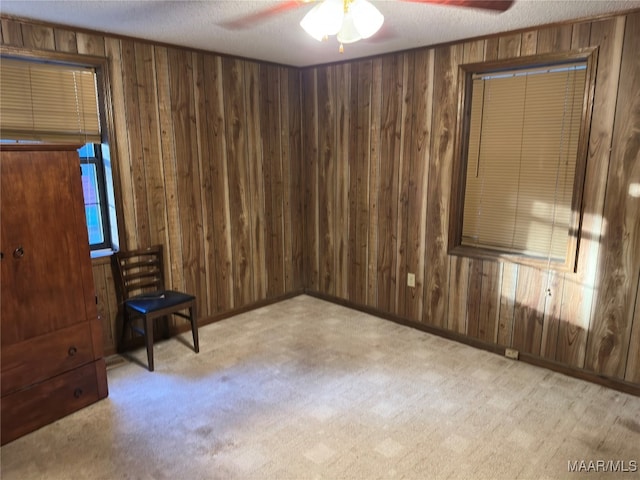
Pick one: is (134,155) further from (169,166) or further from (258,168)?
(258,168)

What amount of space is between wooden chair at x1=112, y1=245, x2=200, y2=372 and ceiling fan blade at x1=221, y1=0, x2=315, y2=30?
5.69 feet

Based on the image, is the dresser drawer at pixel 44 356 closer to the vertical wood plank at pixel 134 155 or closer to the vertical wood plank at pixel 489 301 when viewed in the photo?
the vertical wood plank at pixel 134 155

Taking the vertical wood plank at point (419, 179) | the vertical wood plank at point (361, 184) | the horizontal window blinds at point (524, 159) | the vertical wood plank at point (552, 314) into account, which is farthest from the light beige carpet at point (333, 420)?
the horizontal window blinds at point (524, 159)

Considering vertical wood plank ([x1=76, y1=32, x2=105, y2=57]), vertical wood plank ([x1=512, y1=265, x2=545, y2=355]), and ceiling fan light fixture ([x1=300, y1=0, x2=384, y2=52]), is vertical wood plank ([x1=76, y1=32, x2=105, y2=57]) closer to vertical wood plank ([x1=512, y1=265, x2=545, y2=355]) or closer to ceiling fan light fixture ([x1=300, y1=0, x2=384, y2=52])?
ceiling fan light fixture ([x1=300, y1=0, x2=384, y2=52])

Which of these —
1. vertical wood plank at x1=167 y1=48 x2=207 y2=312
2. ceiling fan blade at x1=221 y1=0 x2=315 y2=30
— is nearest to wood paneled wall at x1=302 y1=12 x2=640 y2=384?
vertical wood plank at x1=167 y1=48 x2=207 y2=312

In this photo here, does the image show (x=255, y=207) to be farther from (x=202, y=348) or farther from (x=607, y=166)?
(x=607, y=166)

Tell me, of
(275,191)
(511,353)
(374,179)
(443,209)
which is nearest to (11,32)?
(275,191)

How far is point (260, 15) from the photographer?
2.58m

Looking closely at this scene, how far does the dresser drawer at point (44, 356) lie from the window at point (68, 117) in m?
0.81

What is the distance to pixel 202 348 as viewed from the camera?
343 centimetres

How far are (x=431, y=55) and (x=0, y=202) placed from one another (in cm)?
296

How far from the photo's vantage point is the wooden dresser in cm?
225

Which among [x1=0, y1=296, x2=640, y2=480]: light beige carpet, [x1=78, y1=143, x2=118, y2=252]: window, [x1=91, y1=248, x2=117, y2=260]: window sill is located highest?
[x1=78, y1=143, x2=118, y2=252]: window

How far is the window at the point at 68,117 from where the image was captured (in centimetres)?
267
